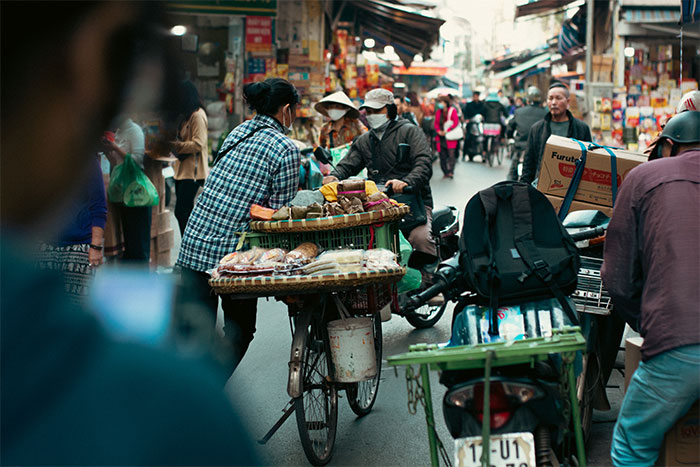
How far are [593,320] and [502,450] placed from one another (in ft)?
→ 6.00

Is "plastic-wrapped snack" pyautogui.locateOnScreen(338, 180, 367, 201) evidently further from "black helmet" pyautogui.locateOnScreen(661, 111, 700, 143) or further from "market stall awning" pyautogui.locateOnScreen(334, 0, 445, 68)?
"market stall awning" pyautogui.locateOnScreen(334, 0, 445, 68)

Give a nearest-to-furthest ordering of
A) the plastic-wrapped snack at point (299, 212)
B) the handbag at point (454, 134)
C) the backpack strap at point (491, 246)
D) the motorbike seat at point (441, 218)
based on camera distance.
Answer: the backpack strap at point (491, 246) < the plastic-wrapped snack at point (299, 212) < the motorbike seat at point (441, 218) < the handbag at point (454, 134)

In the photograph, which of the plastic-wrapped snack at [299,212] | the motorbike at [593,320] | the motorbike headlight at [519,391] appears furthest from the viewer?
the motorbike at [593,320]

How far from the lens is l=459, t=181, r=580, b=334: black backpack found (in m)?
3.83

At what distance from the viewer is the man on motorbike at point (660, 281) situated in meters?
2.98

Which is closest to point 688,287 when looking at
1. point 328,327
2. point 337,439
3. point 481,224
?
point 481,224

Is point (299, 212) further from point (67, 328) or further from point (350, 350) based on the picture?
point (67, 328)

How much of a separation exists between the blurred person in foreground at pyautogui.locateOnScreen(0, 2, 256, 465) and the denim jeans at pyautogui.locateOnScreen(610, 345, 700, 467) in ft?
8.56

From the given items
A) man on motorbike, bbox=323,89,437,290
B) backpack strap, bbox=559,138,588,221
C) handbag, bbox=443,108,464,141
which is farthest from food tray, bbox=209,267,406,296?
handbag, bbox=443,108,464,141

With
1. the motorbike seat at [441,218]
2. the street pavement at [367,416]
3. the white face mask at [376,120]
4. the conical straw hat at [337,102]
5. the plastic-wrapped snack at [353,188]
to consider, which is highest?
the conical straw hat at [337,102]

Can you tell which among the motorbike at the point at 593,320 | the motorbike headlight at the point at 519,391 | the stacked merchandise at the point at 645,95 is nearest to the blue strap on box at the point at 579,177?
the motorbike at the point at 593,320

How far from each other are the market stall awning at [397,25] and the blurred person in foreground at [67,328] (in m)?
22.1

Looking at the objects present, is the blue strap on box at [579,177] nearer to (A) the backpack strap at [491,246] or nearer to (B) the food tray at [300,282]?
(A) the backpack strap at [491,246]

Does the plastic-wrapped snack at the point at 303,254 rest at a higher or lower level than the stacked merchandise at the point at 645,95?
lower
